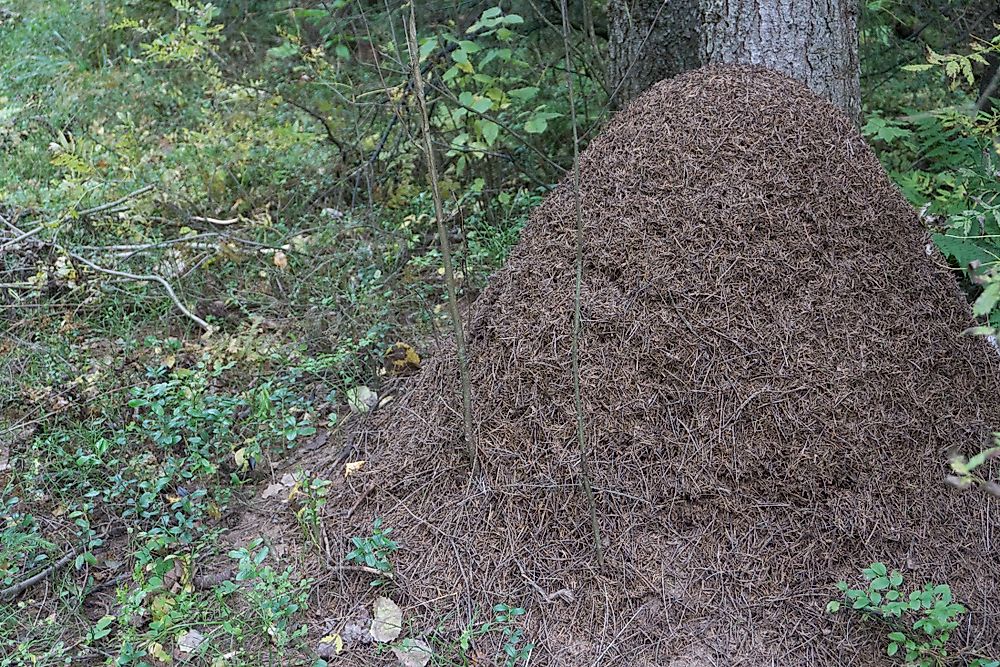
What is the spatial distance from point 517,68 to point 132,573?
368 centimetres

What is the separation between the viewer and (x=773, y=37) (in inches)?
134

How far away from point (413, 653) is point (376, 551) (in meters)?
0.39

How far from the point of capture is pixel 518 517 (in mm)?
2799

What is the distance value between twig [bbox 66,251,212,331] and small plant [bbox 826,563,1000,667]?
11.1 feet

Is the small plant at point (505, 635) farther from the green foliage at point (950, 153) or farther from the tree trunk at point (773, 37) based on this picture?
the tree trunk at point (773, 37)

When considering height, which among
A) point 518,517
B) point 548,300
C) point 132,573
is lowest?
point 132,573

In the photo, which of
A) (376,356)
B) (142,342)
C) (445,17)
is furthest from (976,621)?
(445,17)

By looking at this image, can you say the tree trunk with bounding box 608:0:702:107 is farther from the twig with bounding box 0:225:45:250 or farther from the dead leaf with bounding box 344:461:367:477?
the twig with bounding box 0:225:45:250

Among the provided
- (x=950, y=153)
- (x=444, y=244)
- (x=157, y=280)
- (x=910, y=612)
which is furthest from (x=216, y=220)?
(x=910, y=612)

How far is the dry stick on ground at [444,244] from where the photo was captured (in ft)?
8.13

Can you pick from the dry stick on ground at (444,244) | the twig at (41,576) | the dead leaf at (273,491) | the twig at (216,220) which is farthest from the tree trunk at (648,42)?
the twig at (41,576)

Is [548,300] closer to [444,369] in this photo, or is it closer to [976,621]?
[444,369]

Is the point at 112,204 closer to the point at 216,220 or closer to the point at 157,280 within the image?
the point at 216,220

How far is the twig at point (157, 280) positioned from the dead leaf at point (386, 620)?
220 centimetres
